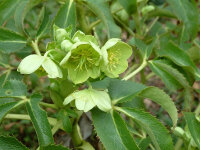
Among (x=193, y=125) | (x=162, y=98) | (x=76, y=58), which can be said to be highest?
(x=76, y=58)

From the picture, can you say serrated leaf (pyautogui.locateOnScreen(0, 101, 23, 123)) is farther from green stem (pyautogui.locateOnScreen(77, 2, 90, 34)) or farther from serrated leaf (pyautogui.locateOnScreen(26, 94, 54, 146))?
green stem (pyautogui.locateOnScreen(77, 2, 90, 34))

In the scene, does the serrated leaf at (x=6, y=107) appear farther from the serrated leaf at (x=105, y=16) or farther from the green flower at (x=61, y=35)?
the serrated leaf at (x=105, y=16)

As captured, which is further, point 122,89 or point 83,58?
point 122,89

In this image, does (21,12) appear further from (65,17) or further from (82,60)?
(82,60)

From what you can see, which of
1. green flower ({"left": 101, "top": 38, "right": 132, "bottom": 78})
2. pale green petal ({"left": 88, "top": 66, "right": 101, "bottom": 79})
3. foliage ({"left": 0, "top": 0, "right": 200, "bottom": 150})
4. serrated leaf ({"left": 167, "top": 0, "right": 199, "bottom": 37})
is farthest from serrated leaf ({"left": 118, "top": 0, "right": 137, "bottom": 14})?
pale green petal ({"left": 88, "top": 66, "right": 101, "bottom": 79})

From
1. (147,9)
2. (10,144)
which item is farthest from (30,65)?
(147,9)

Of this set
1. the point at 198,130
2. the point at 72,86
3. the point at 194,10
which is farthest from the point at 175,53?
the point at 72,86
